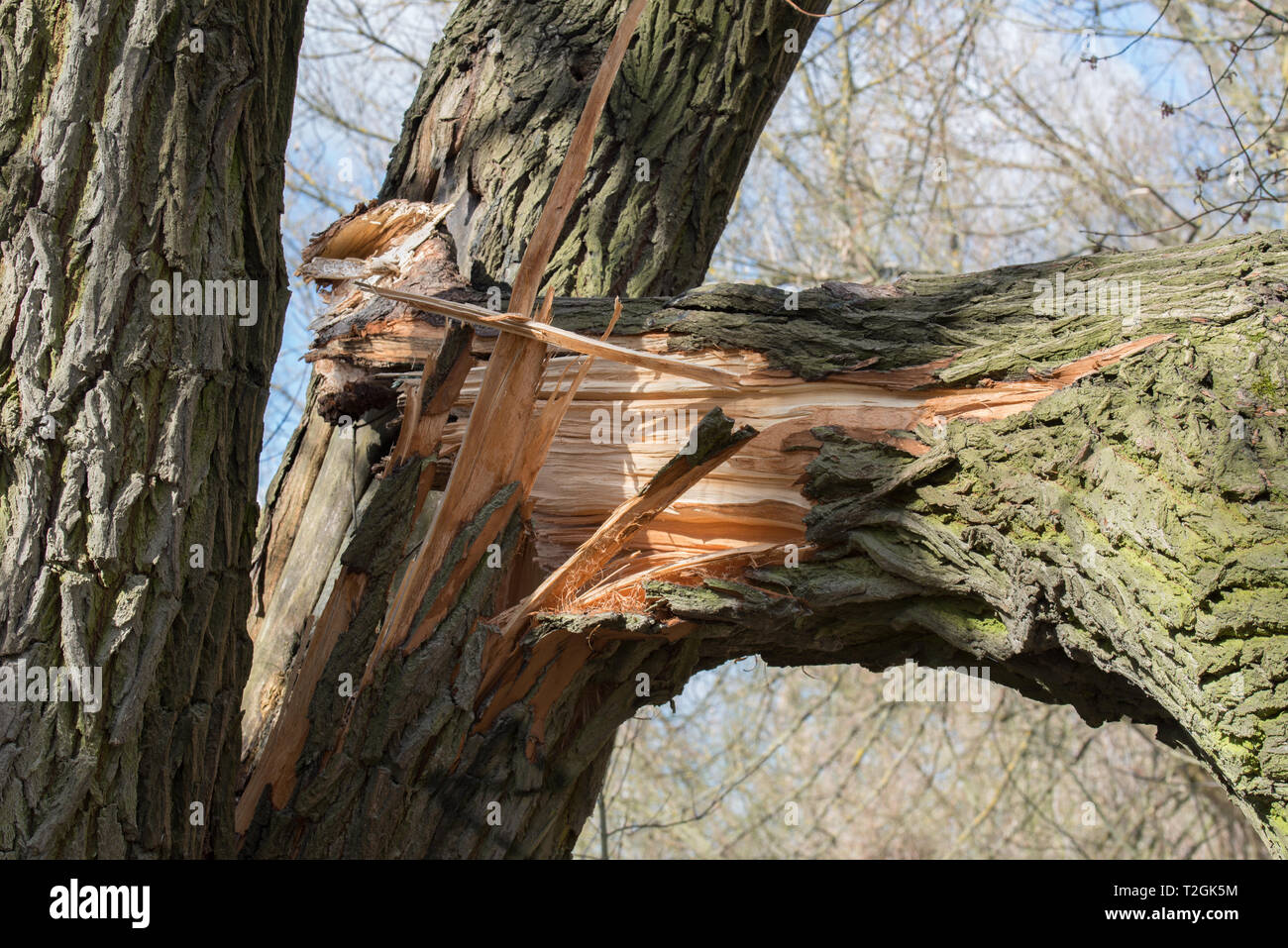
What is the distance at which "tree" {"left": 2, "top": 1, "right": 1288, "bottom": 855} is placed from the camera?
201cm

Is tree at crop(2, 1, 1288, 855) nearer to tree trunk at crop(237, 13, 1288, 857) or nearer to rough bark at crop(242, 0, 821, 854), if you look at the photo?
tree trunk at crop(237, 13, 1288, 857)

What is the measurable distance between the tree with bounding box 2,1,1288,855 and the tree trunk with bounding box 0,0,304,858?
1.55 ft

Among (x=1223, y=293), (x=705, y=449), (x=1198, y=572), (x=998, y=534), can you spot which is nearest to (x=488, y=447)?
(x=705, y=449)

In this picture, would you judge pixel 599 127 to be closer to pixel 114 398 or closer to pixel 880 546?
pixel 880 546

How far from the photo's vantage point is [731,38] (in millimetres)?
3062

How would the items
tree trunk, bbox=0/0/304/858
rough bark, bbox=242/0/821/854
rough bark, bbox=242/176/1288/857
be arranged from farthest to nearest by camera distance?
rough bark, bbox=242/0/821/854 → rough bark, bbox=242/176/1288/857 → tree trunk, bbox=0/0/304/858

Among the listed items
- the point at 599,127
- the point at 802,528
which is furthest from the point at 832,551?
the point at 599,127

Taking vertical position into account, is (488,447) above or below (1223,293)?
below

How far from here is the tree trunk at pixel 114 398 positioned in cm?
175

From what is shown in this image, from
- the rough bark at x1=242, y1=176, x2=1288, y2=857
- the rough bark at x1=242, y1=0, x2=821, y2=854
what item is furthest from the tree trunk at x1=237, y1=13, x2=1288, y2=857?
the rough bark at x1=242, y1=0, x2=821, y2=854

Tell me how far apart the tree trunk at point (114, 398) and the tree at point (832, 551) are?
0.47 metres

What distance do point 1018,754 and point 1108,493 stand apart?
649cm

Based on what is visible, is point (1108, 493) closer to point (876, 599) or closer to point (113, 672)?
point (876, 599)

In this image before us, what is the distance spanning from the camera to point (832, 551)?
7.91 ft
